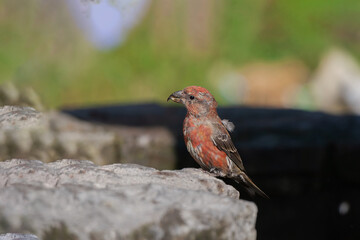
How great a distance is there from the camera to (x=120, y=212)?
2.54 meters

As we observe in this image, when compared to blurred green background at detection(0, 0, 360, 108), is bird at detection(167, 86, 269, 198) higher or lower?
higher

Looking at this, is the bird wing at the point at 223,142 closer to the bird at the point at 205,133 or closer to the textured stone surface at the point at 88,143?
the bird at the point at 205,133

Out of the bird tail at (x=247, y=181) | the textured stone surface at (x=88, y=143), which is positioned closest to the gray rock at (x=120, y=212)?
the bird tail at (x=247, y=181)

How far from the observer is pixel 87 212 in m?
2.53

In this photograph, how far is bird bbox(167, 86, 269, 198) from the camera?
3379mm

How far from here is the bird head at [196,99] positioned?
3.34 meters

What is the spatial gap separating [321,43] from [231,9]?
197cm

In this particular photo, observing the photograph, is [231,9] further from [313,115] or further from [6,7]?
[313,115]

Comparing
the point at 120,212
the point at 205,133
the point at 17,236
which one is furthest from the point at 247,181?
the point at 17,236

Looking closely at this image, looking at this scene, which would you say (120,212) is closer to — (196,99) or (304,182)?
(196,99)

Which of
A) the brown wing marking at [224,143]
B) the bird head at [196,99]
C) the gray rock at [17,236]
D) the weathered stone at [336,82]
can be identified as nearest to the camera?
the gray rock at [17,236]

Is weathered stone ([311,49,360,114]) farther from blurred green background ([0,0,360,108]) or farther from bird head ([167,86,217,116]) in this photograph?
bird head ([167,86,217,116])

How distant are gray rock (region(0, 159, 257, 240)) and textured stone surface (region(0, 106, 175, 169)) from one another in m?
1.42

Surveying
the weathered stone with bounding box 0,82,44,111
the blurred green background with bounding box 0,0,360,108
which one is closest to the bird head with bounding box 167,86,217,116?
the weathered stone with bounding box 0,82,44,111
